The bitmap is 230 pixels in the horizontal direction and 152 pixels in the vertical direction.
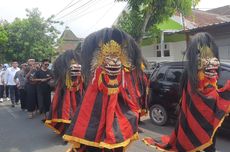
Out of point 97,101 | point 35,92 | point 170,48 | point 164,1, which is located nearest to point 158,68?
point 35,92

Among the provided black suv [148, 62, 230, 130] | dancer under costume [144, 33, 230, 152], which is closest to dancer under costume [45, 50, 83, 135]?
black suv [148, 62, 230, 130]

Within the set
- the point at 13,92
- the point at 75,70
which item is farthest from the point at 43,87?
the point at 13,92

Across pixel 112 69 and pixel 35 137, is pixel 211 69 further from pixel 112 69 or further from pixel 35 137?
pixel 35 137

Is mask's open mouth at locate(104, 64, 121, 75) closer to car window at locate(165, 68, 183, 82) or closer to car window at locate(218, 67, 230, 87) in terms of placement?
car window at locate(218, 67, 230, 87)

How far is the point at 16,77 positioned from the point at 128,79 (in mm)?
9418

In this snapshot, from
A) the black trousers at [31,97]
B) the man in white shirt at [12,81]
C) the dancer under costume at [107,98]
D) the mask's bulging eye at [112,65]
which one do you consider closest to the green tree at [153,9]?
the man in white shirt at [12,81]

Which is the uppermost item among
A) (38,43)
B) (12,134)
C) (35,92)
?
(38,43)

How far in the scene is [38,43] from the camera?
1110 inches

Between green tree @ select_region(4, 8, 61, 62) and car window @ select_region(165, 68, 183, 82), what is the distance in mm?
20418

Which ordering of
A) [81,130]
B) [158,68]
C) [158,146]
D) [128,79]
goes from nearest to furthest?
[81,130] → [128,79] → [158,146] → [158,68]

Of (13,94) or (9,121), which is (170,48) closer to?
(13,94)

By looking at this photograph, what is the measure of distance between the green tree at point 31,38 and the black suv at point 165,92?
2004cm

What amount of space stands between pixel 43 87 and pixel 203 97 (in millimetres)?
5771

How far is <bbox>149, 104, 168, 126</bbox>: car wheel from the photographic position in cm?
857
